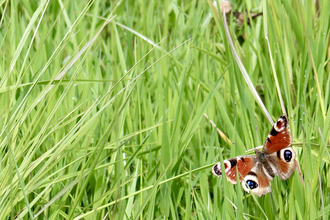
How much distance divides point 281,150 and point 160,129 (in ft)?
1.42

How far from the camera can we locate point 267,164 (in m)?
1.16

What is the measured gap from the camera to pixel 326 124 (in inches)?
45.5

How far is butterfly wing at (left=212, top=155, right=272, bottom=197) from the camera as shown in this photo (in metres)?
1.07

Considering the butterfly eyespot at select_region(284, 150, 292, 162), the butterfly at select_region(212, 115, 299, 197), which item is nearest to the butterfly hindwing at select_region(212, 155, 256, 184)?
the butterfly at select_region(212, 115, 299, 197)

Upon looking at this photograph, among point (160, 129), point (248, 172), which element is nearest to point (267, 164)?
point (248, 172)

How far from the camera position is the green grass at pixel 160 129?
1.01m

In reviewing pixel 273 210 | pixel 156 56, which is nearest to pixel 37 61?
pixel 156 56

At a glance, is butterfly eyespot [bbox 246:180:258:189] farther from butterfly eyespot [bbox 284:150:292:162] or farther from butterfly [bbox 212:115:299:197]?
butterfly eyespot [bbox 284:150:292:162]

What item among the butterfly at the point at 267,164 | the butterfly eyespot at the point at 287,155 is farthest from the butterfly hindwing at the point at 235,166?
the butterfly eyespot at the point at 287,155

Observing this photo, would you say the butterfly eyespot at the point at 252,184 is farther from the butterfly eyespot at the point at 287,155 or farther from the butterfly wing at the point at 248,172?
the butterfly eyespot at the point at 287,155

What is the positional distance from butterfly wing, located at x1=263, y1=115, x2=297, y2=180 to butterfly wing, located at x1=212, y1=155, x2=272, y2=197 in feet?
0.14

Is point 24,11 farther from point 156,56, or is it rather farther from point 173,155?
point 173,155

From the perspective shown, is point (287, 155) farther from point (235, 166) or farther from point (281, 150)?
point (235, 166)

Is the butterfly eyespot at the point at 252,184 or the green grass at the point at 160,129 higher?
the green grass at the point at 160,129
